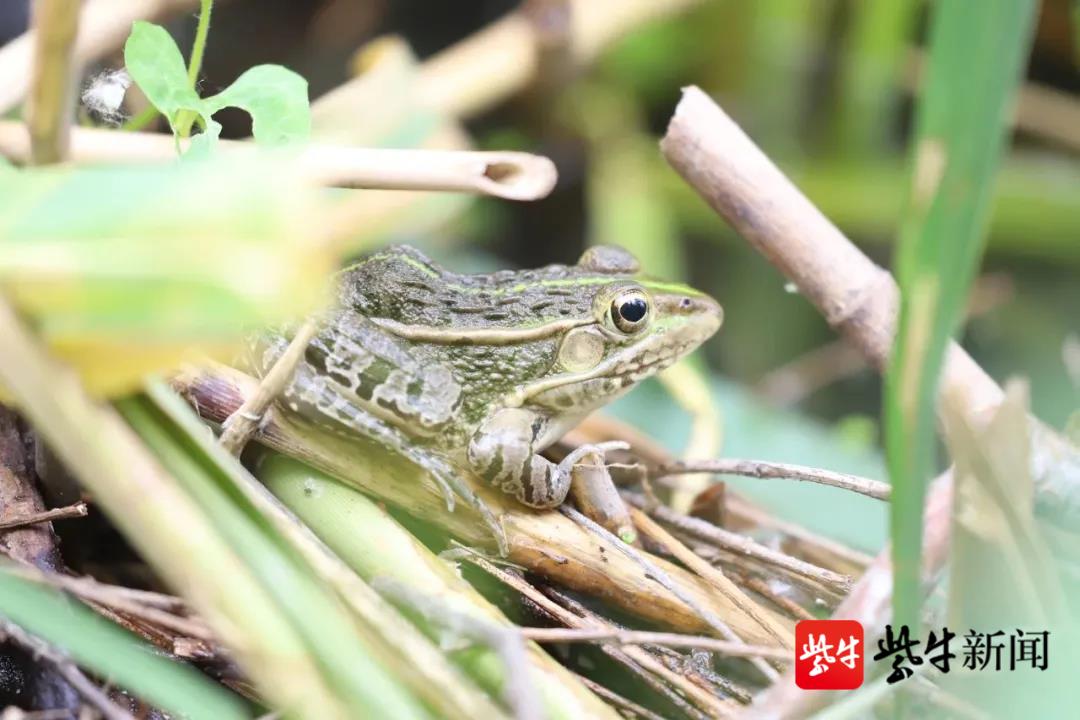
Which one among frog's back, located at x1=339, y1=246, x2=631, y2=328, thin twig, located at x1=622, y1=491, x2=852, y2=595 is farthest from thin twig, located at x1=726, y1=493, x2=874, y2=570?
frog's back, located at x1=339, y1=246, x2=631, y2=328

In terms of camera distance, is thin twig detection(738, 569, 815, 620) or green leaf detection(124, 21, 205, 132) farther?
thin twig detection(738, 569, 815, 620)

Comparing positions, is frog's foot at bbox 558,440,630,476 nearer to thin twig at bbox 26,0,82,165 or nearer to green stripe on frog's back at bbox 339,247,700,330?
green stripe on frog's back at bbox 339,247,700,330

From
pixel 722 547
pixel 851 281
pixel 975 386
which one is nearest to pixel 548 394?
pixel 722 547

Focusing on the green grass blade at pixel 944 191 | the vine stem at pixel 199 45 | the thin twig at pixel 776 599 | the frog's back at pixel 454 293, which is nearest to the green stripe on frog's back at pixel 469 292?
the frog's back at pixel 454 293

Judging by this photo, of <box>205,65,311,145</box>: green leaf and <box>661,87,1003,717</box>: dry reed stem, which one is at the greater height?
<box>661,87,1003,717</box>: dry reed stem

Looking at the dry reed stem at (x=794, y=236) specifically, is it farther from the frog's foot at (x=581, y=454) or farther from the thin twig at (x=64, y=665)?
the thin twig at (x=64, y=665)

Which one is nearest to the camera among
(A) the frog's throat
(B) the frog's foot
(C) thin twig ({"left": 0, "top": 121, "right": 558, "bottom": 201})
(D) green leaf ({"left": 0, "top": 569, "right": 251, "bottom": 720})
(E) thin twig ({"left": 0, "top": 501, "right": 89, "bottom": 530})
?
(D) green leaf ({"left": 0, "top": 569, "right": 251, "bottom": 720})
